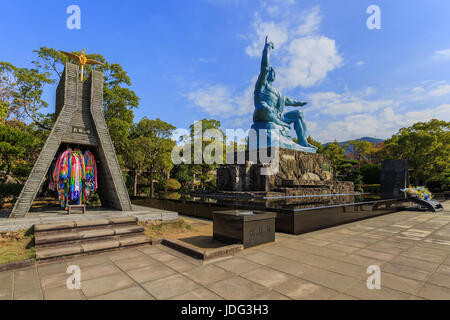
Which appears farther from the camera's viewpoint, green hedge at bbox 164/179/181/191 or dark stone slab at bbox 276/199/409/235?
green hedge at bbox 164/179/181/191

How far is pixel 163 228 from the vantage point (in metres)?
7.28

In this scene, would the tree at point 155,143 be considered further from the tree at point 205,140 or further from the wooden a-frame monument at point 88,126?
the wooden a-frame monument at point 88,126

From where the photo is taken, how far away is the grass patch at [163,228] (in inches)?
269

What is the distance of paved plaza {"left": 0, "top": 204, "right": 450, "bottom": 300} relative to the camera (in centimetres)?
340

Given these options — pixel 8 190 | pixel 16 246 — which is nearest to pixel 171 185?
pixel 8 190

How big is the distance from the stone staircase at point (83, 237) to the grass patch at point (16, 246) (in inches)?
7.8

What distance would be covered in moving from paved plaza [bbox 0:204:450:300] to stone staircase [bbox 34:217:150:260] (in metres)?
0.24

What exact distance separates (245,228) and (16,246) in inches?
204

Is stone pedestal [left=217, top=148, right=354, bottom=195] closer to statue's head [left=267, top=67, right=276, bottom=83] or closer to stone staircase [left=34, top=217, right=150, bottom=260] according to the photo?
statue's head [left=267, top=67, right=276, bottom=83]

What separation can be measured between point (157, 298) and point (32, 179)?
19.2 ft

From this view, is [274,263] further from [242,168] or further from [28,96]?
[28,96]

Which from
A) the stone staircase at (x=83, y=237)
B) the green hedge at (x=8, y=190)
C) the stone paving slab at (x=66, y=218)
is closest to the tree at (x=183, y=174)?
the green hedge at (x=8, y=190)

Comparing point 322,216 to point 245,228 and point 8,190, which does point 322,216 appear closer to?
point 245,228

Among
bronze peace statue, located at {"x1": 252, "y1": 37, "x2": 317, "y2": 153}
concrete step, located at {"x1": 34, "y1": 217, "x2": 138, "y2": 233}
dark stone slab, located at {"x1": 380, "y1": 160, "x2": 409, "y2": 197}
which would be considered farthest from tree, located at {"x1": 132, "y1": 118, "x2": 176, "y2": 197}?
dark stone slab, located at {"x1": 380, "y1": 160, "x2": 409, "y2": 197}
